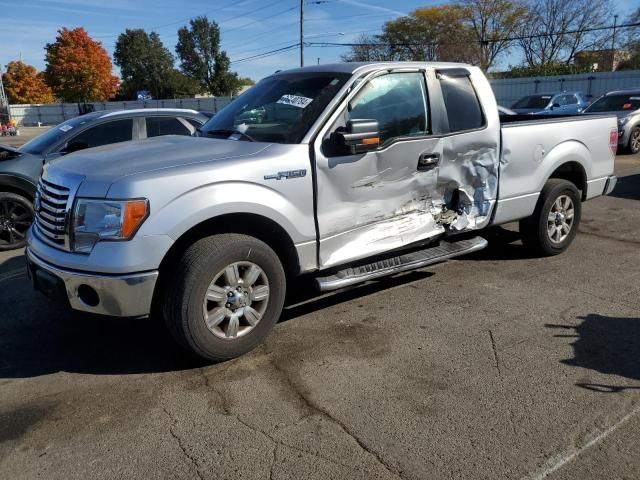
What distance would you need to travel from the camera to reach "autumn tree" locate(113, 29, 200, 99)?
71188 millimetres

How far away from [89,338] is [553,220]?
4.65 metres

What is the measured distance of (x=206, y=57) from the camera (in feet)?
258

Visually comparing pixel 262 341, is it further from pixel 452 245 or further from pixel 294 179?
pixel 452 245

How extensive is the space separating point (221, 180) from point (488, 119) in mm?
2770

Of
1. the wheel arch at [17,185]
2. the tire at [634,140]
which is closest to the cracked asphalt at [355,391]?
the wheel arch at [17,185]

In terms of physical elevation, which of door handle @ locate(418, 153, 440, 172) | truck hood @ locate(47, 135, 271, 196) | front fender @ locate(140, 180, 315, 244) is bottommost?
front fender @ locate(140, 180, 315, 244)

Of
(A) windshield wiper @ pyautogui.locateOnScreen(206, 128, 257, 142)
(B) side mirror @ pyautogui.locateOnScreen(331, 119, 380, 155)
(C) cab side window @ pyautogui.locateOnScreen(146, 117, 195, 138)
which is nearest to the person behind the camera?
(B) side mirror @ pyautogui.locateOnScreen(331, 119, 380, 155)

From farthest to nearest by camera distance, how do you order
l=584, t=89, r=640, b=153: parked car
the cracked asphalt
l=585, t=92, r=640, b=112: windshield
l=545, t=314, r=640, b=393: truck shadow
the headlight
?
l=585, t=92, r=640, b=112: windshield → l=584, t=89, r=640, b=153: parked car → l=545, t=314, r=640, b=393: truck shadow → the headlight → the cracked asphalt

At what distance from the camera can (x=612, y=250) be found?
20.5ft

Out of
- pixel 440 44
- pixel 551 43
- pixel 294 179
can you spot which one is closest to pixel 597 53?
pixel 551 43

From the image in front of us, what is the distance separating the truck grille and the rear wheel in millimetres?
14809

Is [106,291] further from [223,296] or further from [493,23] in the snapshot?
[493,23]

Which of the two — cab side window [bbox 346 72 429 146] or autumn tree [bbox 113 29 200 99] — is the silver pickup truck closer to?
cab side window [bbox 346 72 429 146]

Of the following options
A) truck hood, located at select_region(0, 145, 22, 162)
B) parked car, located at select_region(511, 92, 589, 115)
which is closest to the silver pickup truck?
truck hood, located at select_region(0, 145, 22, 162)
